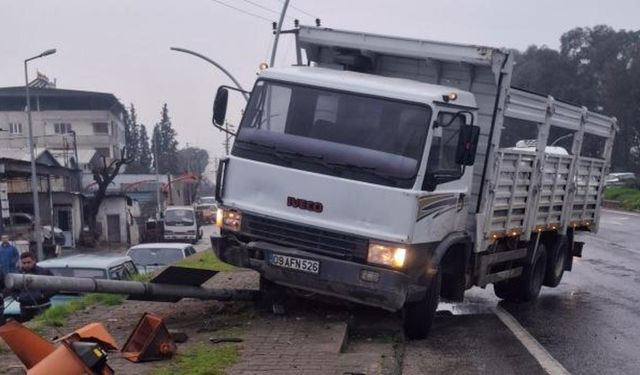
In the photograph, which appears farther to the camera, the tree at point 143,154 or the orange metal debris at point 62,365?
the tree at point 143,154

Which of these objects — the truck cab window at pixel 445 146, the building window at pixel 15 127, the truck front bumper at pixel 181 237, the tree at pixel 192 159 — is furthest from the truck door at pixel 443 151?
the tree at pixel 192 159

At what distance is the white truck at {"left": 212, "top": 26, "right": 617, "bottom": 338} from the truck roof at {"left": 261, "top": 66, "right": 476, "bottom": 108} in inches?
0.6

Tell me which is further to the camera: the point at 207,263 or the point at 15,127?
the point at 15,127

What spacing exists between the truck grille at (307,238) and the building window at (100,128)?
71234 millimetres

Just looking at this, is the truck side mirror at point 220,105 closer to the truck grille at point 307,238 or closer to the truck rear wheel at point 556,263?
the truck grille at point 307,238

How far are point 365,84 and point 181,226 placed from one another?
112ft

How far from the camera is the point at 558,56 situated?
202ft

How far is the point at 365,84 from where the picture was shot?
8.37 m

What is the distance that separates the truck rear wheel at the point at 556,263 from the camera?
42.6 feet

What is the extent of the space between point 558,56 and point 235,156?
5746 centimetres

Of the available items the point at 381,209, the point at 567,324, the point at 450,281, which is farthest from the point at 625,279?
the point at 381,209

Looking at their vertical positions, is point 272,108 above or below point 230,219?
above

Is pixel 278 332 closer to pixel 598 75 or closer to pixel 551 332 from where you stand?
pixel 551 332

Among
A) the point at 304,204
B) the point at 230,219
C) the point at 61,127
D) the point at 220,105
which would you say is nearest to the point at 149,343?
the point at 230,219
